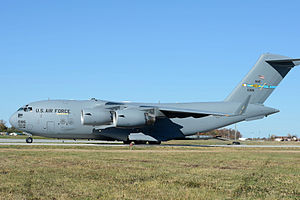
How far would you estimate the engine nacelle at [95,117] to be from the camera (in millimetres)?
25047

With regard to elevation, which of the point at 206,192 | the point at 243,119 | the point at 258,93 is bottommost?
the point at 206,192

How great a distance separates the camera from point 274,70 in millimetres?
28719

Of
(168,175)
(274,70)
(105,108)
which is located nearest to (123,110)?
(105,108)

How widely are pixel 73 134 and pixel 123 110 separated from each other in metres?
4.21

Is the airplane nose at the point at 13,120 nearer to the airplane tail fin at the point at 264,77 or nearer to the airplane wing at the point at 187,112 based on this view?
the airplane wing at the point at 187,112

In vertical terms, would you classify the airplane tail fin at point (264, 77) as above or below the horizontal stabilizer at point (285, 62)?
below

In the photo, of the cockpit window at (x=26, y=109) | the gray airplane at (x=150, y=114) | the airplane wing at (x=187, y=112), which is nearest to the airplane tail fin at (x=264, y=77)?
the gray airplane at (x=150, y=114)

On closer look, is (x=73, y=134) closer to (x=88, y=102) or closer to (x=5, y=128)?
(x=88, y=102)

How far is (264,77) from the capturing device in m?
28.7

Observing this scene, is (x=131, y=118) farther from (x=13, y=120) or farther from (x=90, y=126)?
(x=13, y=120)

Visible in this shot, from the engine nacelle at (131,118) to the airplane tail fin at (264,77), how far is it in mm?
8329

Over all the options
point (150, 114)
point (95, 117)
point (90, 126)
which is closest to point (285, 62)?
point (150, 114)

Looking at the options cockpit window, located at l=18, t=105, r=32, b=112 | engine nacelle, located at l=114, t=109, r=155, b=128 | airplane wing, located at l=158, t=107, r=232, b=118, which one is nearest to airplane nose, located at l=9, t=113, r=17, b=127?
cockpit window, located at l=18, t=105, r=32, b=112

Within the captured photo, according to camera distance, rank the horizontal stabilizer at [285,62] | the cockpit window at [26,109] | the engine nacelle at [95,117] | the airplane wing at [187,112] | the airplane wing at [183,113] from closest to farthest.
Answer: the engine nacelle at [95,117] → the airplane wing at [187,112] → the airplane wing at [183,113] → the cockpit window at [26,109] → the horizontal stabilizer at [285,62]
